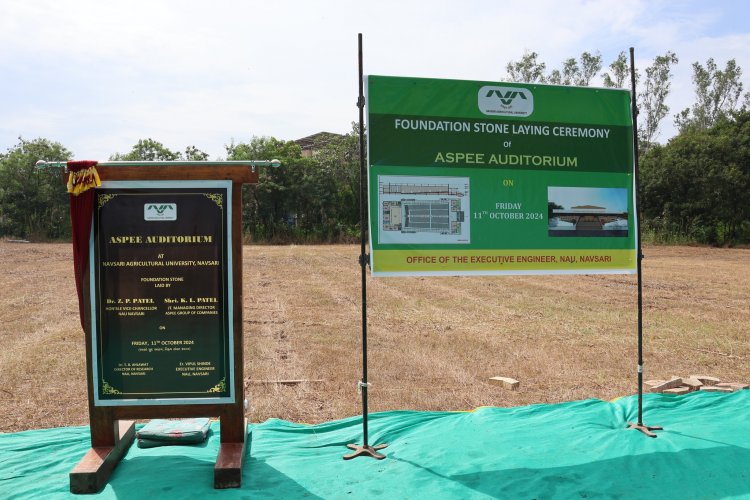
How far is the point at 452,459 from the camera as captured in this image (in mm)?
4086

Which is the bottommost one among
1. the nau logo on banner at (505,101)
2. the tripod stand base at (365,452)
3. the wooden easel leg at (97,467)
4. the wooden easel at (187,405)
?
the tripod stand base at (365,452)

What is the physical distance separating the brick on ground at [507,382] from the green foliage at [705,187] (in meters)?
28.7

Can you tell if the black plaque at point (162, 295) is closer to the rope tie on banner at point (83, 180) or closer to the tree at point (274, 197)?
the rope tie on banner at point (83, 180)

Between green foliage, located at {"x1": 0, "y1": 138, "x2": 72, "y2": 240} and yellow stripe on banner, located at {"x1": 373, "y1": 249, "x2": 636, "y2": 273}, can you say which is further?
green foliage, located at {"x1": 0, "y1": 138, "x2": 72, "y2": 240}

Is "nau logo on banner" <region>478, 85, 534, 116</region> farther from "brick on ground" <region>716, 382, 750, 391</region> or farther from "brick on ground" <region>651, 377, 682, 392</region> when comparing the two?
"brick on ground" <region>716, 382, 750, 391</region>

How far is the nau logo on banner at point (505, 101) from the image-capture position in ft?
15.3

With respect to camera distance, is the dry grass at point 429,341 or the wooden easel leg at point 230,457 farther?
the dry grass at point 429,341

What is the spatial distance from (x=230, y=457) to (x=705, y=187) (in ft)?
111

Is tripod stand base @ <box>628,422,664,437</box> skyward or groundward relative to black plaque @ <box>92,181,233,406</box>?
groundward

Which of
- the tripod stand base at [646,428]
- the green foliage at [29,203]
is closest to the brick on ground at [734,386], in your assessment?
the tripod stand base at [646,428]

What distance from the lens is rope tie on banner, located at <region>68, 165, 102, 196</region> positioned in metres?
3.81

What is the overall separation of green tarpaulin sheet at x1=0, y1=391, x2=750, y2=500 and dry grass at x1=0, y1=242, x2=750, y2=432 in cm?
103

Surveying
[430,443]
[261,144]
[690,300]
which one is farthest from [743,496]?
[261,144]

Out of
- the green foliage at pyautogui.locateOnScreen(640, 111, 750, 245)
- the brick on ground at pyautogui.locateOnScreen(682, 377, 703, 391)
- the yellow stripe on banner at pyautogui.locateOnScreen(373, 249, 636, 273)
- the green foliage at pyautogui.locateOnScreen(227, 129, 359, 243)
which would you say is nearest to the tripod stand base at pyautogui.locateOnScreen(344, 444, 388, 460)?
the yellow stripe on banner at pyautogui.locateOnScreen(373, 249, 636, 273)
